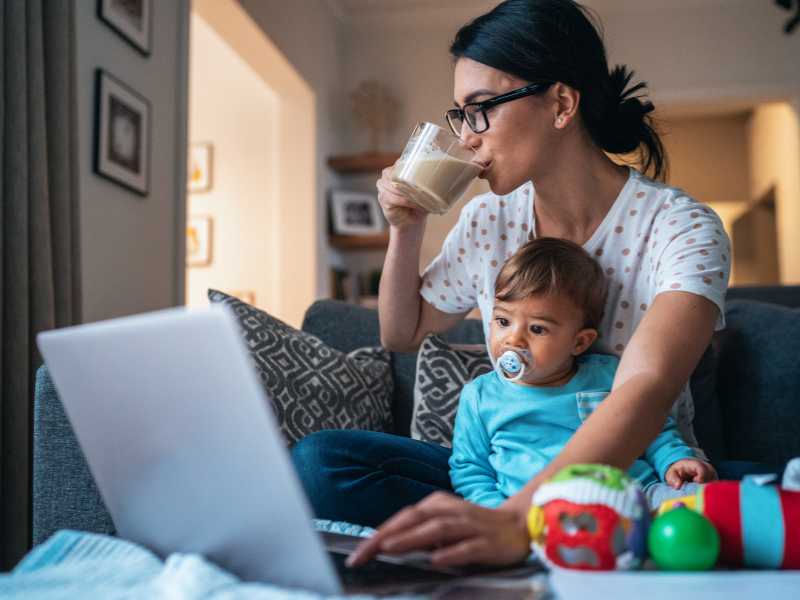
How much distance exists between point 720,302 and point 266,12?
145 inches

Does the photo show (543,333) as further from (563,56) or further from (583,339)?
(563,56)

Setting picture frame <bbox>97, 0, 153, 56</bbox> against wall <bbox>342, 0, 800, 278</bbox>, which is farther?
wall <bbox>342, 0, 800, 278</bbox>

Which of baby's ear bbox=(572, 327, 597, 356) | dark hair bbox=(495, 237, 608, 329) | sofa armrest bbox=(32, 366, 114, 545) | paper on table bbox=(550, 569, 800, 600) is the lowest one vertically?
sofa armrest bbox=(32, 366, 114, 545)

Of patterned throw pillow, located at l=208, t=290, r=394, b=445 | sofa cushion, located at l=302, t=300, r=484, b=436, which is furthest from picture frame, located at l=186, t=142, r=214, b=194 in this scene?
patterned throw pillow, located at l=208, t=290, r=394, b=445

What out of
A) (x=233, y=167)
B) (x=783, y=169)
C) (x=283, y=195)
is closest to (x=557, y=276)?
(x=283, y=195)

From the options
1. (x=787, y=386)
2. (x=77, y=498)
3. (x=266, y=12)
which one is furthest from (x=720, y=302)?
(x=266, y=12)

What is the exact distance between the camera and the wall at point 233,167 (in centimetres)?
551

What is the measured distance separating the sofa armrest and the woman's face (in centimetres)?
84

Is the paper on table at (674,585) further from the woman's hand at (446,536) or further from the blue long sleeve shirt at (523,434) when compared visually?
the blue long sleeve shirt at (523,434)

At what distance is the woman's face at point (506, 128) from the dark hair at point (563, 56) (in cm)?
3

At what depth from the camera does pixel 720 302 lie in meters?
1.17

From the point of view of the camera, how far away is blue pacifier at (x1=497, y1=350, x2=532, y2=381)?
4.29 ft

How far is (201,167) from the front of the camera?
570 cm

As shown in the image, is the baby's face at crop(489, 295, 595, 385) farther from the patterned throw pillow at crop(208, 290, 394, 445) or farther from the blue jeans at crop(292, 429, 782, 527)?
the patterned throw pillow at crop(208, 290, 394, 445)
